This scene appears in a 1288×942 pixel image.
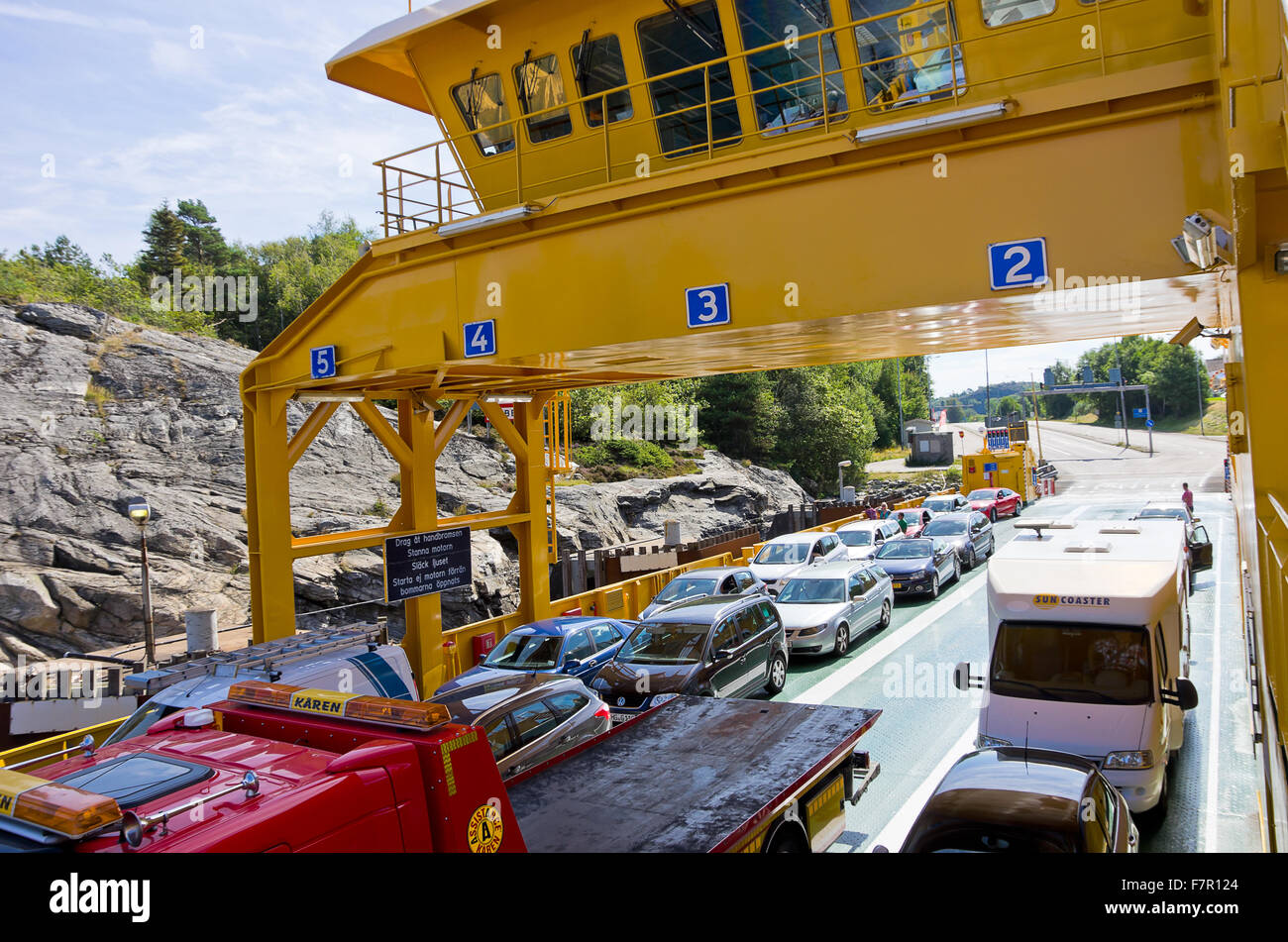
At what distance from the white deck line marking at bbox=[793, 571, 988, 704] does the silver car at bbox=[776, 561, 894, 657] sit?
0.48 metres

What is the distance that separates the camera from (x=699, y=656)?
11266 mm

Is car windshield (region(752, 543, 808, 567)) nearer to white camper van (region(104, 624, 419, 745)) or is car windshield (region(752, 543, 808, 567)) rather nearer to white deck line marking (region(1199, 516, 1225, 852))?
white deck line marking (region(1199, 516, 1225, 852))

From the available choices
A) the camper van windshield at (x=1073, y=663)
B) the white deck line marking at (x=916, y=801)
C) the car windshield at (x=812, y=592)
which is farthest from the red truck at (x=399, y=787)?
the car windshield at (x=812, y=592)

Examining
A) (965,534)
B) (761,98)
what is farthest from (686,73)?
(965,534)

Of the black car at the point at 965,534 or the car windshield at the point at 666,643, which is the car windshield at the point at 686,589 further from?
the black car at the point at 965,534

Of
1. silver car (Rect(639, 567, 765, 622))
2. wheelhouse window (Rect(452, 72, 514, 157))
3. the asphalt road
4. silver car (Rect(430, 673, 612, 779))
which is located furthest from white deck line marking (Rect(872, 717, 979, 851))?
wheelhouse window (Rect(452, 72, 514, 157))

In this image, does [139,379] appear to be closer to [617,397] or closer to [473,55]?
[473,55]

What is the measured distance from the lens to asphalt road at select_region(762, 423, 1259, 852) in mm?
7832

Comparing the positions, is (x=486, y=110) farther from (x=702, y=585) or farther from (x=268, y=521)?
(x=702, y=585)

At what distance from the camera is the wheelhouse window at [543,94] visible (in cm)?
958

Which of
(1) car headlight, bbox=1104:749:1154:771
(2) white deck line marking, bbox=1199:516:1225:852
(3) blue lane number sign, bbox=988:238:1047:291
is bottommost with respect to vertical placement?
(2) white deck line marking, bbox=1199:516:1225:852

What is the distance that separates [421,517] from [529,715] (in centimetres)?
587

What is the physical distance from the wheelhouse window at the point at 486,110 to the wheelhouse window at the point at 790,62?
3.22 m
